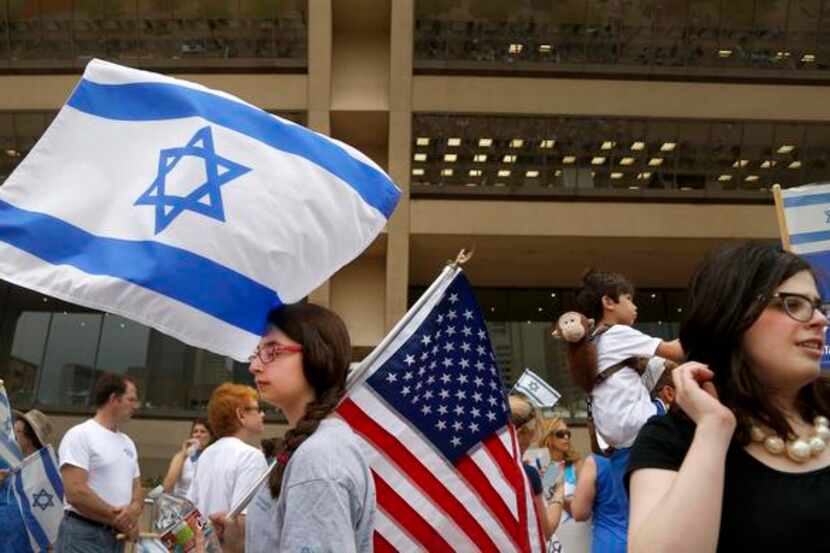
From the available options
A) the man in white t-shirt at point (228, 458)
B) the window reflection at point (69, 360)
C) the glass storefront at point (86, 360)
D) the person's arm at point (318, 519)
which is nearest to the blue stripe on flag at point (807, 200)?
the man in white t-shirt at point (228, 458)

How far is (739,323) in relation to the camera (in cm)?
226

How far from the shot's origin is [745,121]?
25.9 metres

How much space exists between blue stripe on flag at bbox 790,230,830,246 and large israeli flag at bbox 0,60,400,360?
14.4ft

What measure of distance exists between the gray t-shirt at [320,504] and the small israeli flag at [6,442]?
4234 mm

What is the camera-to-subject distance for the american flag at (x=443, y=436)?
422 cm

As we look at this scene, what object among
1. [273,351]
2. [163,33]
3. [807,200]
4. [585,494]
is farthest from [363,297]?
[273,351]

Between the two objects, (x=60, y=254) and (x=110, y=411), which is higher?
(x=60, y=254)

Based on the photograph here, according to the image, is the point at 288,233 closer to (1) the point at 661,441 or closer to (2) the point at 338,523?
(2) the point at 338,523

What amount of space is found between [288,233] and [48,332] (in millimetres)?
27351

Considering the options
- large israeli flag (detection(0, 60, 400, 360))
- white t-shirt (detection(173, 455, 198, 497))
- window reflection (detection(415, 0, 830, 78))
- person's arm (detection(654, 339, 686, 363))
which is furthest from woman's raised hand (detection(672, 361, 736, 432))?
window reflection (detection(415, 0, 830, 78))

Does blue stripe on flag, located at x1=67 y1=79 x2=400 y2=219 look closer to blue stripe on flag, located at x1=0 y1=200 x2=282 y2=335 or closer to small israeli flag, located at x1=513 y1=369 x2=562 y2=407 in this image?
blue stripe on flag, located at x1=0 y1=200 x2=282 y2=335

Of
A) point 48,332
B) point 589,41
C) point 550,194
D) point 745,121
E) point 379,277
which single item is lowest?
point 48,332

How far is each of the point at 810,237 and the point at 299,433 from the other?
5799 mm

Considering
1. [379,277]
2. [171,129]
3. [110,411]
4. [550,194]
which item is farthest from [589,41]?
[171,129]
